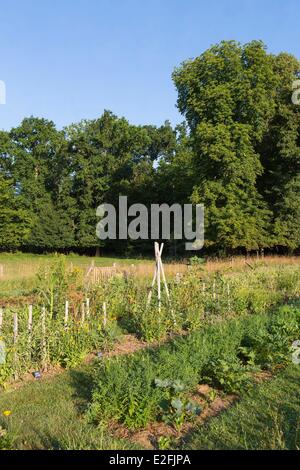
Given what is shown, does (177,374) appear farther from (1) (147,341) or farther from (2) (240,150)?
(2) (240,150)

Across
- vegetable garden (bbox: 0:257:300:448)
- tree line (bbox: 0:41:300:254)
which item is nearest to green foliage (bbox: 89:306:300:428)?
vegetable garden (bbox: 0:257:300:448)

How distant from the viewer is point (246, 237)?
101 ft

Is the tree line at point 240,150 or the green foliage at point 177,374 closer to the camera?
the green foliage at point 177,374

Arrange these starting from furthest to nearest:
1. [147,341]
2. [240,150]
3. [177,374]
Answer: [240,150] < [147,341] < [177,374]

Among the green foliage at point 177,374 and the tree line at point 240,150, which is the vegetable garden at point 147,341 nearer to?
the green foliage at point 177,374

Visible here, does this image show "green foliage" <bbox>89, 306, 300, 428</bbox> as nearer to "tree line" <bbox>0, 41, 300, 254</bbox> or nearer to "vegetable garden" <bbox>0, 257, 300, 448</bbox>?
"vegetable garden" <bbox>0, 257, 300, 448</bbox>

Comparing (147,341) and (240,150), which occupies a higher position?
(240,150)

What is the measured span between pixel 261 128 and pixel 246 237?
24.4ft

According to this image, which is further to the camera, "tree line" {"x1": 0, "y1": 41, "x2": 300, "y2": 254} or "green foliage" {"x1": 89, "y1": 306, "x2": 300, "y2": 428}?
"tree line" {"x1": 0, "y1": 41, "x2": 300, "y2": 254}

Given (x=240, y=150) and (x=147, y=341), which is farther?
(x=240, y=150)

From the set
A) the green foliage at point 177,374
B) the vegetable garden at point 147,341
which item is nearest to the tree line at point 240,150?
the vegetable garden at point 147,341

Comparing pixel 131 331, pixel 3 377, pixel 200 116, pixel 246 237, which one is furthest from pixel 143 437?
pixel 200 116

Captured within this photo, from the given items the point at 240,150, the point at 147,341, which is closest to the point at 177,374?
the point at 147,341

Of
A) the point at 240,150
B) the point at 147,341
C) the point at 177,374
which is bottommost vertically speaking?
the point at 147,341
